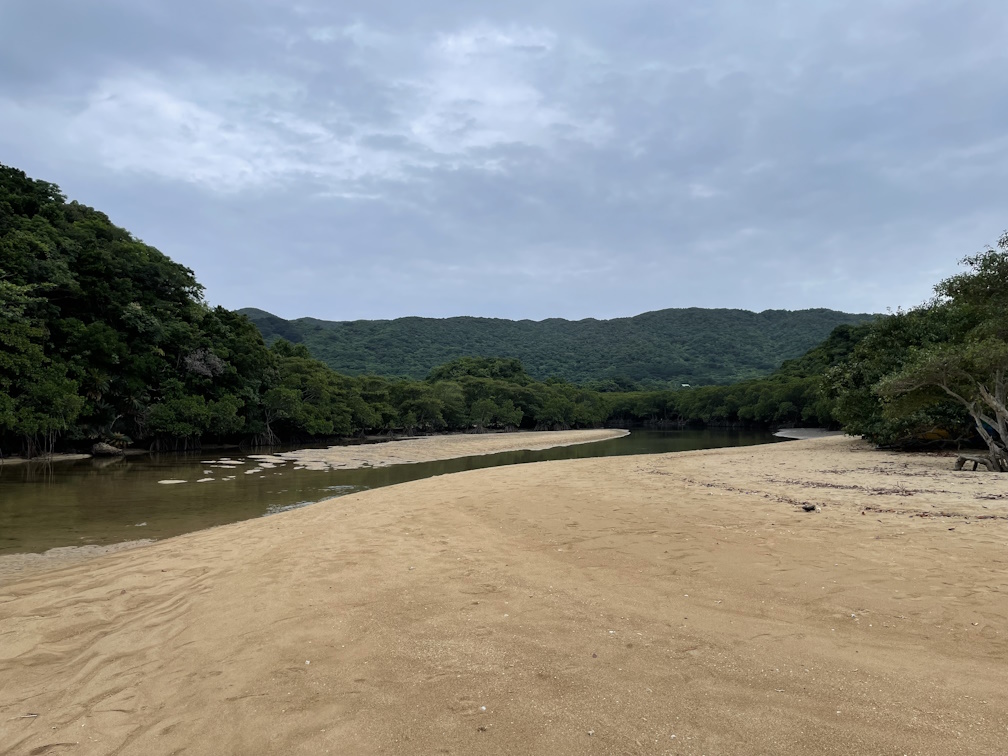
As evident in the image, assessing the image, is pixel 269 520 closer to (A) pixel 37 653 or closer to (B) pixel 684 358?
(A) pixel 37 653

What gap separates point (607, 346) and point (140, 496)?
7206 inches

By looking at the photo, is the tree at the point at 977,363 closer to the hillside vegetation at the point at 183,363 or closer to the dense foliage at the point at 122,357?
the hillside vegetation at the point at 183,363

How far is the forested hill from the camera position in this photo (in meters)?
159

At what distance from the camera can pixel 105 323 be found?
32688mm

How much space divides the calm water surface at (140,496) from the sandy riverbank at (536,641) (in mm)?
3891

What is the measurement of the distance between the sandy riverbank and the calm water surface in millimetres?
3891

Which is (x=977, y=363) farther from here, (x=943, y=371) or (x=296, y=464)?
(x=296, y=464)

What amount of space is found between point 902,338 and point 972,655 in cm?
2986

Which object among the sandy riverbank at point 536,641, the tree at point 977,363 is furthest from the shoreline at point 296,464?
the tree at point 977,363

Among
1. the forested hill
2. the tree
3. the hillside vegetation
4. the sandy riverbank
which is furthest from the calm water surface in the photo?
the forested hill

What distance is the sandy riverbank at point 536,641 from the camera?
2934 millimetres

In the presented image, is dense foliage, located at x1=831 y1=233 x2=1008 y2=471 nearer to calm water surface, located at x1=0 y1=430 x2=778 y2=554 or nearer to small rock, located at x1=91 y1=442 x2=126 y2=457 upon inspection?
calm water surface, located at x1=0 y1=430 x2=778 y2=554

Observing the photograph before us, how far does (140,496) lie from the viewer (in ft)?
50.3

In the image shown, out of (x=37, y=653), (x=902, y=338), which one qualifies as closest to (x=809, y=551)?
(x=37, y=653)
